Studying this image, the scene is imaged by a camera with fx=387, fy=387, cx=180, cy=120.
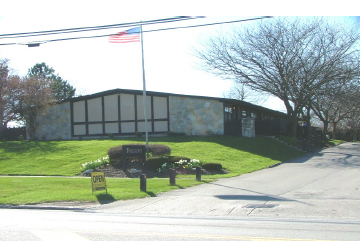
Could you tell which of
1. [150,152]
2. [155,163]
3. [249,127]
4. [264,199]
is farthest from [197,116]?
[264,199]

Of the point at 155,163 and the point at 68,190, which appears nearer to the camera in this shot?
the point at 68,190

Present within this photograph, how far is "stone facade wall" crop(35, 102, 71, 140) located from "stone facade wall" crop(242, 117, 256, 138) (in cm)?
1641

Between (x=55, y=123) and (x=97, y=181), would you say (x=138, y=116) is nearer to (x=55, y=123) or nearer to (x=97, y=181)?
(x=55, y=123)

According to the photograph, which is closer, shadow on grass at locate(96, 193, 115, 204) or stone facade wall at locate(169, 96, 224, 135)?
shadow on grass at locate(96, 193, 115, 204)

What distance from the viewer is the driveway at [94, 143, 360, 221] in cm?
1060

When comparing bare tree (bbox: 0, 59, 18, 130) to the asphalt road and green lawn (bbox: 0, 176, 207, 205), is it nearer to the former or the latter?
green lawn (bbox: 0, 176, 207, 205)

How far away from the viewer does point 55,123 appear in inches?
1459

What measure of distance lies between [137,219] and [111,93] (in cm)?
2671

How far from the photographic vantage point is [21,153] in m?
26.7

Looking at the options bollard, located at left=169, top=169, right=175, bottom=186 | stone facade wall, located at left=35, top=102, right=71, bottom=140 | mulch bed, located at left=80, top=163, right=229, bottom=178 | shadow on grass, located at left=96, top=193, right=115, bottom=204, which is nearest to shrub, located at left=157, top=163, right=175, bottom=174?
mulch bed, located at left=80, top=163, right=229, bottom=178

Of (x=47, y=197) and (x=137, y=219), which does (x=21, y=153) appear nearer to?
(x=47, y=197)

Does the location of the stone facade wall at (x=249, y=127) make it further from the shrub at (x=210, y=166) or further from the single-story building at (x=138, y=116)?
the shrub at (x=210, y=166)

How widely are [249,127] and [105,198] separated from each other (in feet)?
71.7

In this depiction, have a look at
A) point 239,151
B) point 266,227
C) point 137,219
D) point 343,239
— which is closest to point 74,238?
point 137,219
